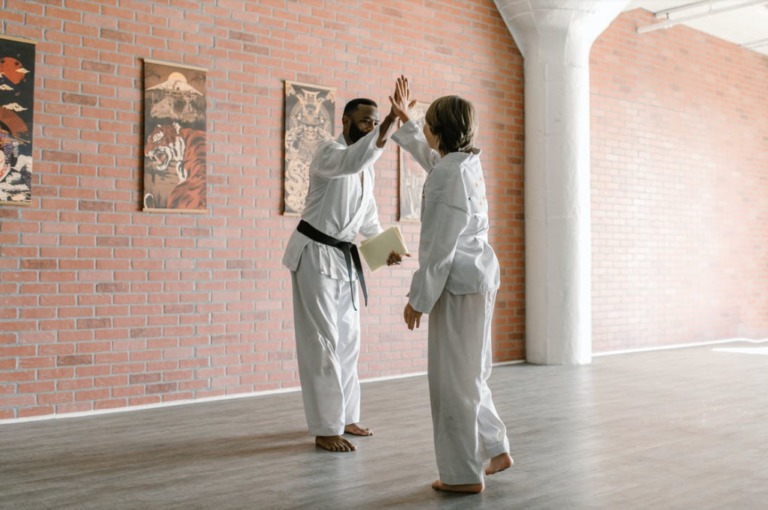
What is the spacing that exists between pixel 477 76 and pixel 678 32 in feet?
10.6

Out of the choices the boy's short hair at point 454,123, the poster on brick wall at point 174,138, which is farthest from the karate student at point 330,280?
the poster on brick wall at point 174,138

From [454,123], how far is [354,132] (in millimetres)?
935

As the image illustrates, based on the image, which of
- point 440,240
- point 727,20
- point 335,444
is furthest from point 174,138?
point 727,20

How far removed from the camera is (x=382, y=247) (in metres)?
3.47

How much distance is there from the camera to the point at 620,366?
21.1 feet

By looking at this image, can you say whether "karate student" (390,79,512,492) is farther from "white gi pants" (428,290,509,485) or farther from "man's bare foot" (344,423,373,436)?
"man's bare foot" (344,423,373,436)

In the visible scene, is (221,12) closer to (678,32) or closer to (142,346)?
(142,346)

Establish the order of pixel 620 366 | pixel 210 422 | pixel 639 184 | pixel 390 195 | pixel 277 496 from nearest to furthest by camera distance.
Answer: pixel 277 496
pixel 210 422
pixel 390 195
pixel 620 366
pixel 639 184

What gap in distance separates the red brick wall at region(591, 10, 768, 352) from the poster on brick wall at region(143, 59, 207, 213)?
427 centimetres

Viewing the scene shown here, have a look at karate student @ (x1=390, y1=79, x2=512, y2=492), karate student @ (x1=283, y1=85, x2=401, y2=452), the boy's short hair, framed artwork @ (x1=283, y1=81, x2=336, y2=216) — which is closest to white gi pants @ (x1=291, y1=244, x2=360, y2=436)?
karate student @ (x1=283, y1=85, x2=401, y2=452)

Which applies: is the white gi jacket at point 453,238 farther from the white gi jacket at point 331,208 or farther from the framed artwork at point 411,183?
the framed artwork at point 411,183

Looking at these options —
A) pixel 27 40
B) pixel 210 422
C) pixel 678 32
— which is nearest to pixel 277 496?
pixel 210 422

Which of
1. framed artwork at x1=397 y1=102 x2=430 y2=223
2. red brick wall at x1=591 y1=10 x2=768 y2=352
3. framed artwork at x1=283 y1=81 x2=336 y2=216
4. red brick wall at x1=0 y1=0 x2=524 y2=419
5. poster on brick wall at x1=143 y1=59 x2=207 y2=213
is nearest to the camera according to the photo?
red brick wall at x1=0 y1=0 x2=524 y2=419

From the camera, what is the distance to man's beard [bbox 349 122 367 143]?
355 centimetres
